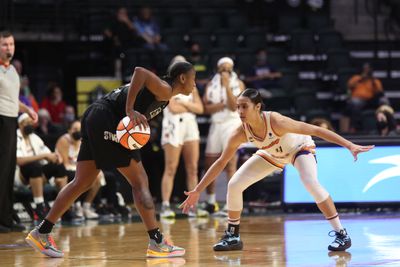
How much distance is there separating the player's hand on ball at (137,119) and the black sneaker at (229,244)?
1.33 meters

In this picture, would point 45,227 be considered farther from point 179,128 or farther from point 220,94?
point 220,94

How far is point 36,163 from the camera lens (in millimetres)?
11094

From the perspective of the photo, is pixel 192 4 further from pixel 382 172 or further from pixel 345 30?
pixel 382 172

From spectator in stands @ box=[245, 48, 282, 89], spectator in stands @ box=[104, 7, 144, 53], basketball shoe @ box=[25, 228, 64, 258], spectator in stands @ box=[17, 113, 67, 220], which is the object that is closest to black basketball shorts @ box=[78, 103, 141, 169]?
basketball shoe @ box=[25, 228, 64, 258]

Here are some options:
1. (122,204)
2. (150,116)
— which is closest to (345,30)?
(122,204)

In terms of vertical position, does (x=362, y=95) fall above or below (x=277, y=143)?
above

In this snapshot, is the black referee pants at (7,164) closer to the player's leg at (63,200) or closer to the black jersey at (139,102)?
the player's leg at (63,200)

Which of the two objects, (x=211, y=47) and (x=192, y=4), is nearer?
(x=211, y=47)

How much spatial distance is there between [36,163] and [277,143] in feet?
14.1

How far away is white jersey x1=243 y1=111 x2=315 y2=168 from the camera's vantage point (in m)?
7.68

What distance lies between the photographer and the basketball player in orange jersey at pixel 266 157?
7586 mm

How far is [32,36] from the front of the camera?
1602 cm

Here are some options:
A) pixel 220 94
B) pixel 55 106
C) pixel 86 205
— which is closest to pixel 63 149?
pixel 86 205

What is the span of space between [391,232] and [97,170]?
10.6ft
